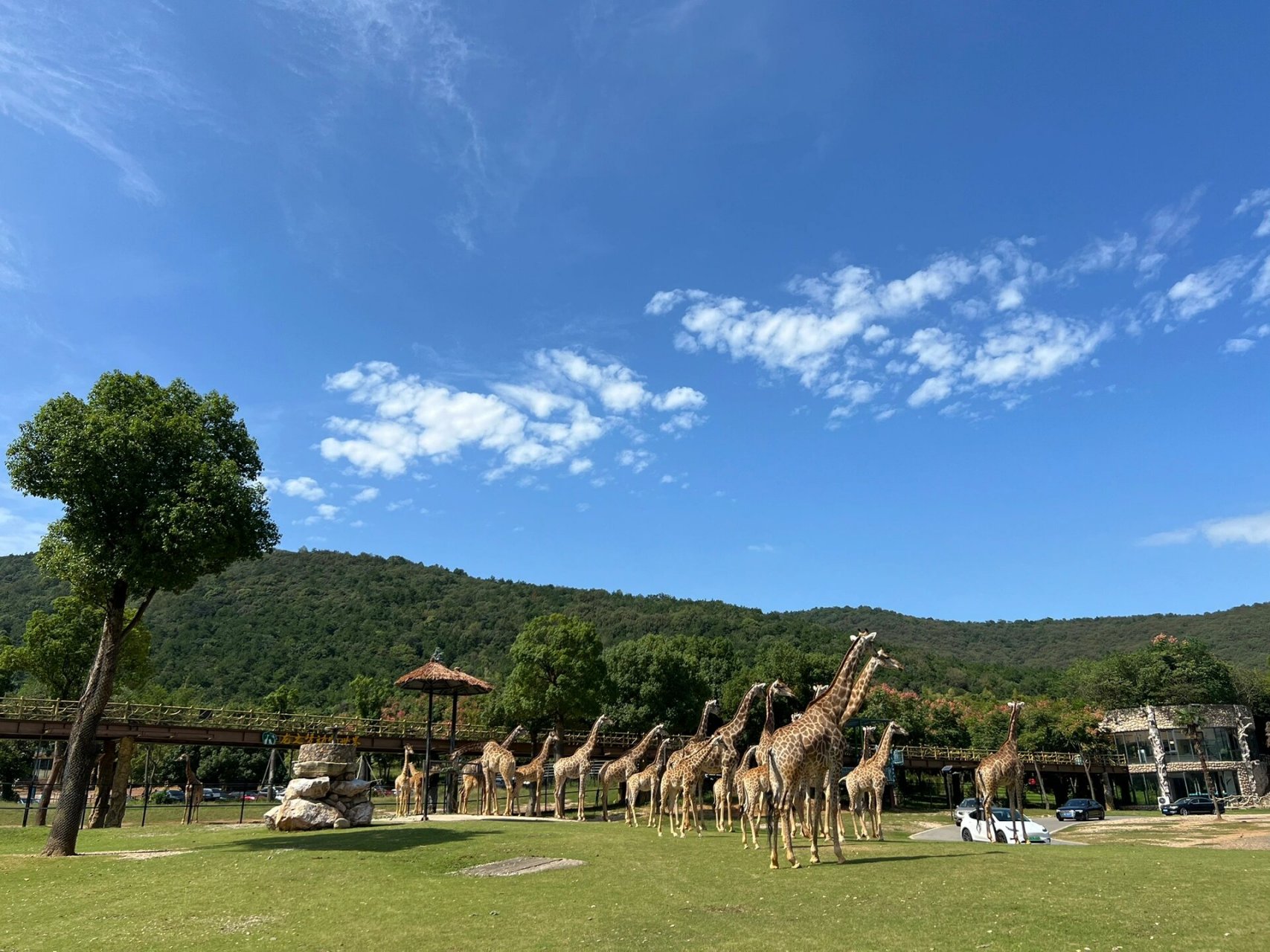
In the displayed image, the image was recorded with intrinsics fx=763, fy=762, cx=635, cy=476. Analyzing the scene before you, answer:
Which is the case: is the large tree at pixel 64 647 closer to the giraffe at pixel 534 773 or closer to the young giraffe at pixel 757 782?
the giraffe at pixel 534 773

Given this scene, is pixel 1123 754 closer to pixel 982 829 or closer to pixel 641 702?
pixel 641 702

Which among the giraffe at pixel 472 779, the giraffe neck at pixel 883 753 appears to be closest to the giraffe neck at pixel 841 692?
the giraffe neck at pixel 883 753

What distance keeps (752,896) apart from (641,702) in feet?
136

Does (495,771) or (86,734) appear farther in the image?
(495,771)

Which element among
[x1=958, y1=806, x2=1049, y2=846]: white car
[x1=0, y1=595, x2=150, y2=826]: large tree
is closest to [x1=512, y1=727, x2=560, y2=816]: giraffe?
[x1=958, y1=806, x2=1049, y2=846]: white car

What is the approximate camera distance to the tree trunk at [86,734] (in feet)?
59.3

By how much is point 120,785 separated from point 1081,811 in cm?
4729

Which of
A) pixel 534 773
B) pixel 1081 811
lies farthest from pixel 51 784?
pixel 1081 811

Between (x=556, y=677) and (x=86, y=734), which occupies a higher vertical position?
(x=556, y=677)

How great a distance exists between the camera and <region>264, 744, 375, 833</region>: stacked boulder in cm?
2283

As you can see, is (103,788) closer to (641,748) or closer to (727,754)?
(641,748)

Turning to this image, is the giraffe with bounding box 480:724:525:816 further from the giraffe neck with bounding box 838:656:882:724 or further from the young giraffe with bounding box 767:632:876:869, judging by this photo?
the giraffe neck with bounding box 838:656:882:724

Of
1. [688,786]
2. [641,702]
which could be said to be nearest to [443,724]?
[641,702]

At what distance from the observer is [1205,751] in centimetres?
5512
